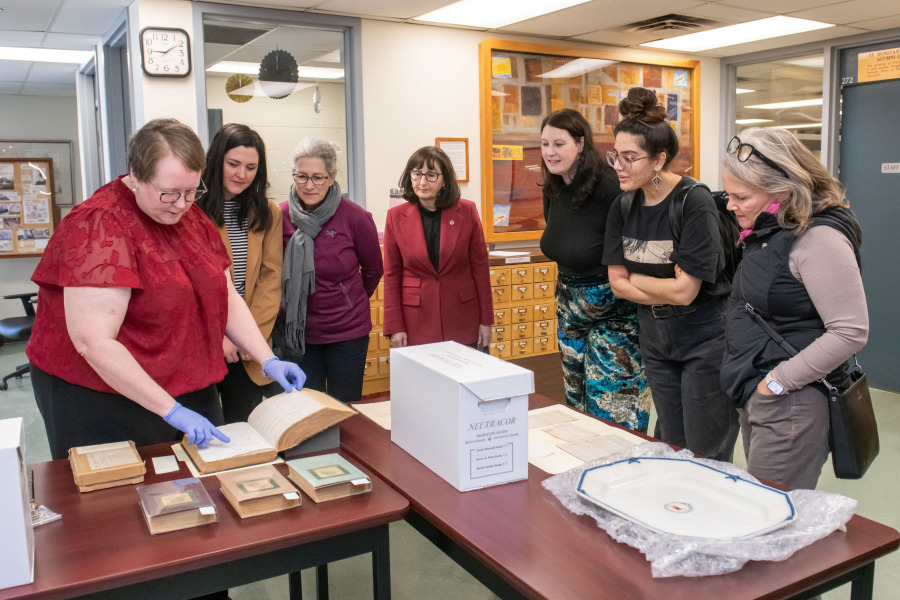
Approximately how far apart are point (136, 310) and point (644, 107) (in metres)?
1.61

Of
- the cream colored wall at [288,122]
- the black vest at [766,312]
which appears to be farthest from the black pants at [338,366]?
the cream colored wall at [288,122]

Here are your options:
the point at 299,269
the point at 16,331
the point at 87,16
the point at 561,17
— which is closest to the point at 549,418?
the point at 299,269

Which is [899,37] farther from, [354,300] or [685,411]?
[354,300]

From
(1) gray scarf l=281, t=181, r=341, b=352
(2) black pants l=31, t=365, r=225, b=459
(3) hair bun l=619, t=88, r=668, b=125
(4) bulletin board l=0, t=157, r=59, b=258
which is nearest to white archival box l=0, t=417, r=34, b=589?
(2) black pants l=31, t=365, r=225, b=459

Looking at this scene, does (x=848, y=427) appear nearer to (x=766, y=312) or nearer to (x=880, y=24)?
(x=766, y=312)

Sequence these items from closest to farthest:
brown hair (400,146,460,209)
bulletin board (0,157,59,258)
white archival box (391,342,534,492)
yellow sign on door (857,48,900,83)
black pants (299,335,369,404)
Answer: white archival box (391,342,534,492)
black pants (299,335,369,404)
brown hair (400,146,460,209)
yellow sign on door (857,48,900,83)
bulletin board (0,157,59,258)

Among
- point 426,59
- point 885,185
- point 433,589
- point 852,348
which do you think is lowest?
point 433,589

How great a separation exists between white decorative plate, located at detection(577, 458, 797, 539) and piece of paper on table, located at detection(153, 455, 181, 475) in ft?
3.01

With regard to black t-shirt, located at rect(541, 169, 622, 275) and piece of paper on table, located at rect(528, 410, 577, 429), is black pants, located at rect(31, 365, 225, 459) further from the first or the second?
black t-shirt, located at rect(541, 169, 622, 275)

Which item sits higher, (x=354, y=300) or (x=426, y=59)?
(x=426, y=59)

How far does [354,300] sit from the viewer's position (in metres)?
2.76

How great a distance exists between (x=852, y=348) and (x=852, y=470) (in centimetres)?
33

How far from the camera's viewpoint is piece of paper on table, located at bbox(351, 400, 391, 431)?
2096 mm

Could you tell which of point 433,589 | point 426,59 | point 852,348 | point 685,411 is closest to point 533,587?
point 852,348
